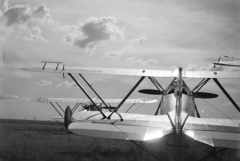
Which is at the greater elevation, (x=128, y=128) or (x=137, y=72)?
(x=137, y=72)

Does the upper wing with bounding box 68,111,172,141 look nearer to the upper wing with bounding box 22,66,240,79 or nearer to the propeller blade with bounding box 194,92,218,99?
the upper wing with bounding box 22,66,240,79

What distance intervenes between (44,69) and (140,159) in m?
5.04

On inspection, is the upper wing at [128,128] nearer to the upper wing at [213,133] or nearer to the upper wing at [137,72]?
the upper wing at [213,133]

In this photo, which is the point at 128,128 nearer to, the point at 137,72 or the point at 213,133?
the point at 213,133

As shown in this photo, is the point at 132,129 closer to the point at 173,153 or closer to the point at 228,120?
the point at 173,153

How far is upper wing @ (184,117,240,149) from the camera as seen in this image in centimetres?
535

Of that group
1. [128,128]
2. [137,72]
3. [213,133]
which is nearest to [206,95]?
[137,72]

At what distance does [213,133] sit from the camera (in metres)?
5.64

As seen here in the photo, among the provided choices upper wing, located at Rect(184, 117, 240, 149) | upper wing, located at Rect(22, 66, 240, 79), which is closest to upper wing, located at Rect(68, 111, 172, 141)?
upper wing, located at Rect(184, 117, 240, 149)

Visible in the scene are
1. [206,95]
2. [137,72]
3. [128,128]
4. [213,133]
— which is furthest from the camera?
[206,95]

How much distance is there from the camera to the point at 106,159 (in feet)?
34.3

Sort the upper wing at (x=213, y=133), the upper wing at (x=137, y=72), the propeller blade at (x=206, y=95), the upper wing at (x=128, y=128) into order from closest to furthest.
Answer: the upper wing at (x=213, y=133) → the upper wing at (x=128, y=128) → the upper wing at (x=137, y=72) → the propeller blade at (x=206, y=95)

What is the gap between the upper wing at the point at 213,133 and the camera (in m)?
5.35

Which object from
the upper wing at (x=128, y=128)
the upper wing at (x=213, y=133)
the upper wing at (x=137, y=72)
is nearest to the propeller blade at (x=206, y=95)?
the upper wing at (x=137, y=72)
